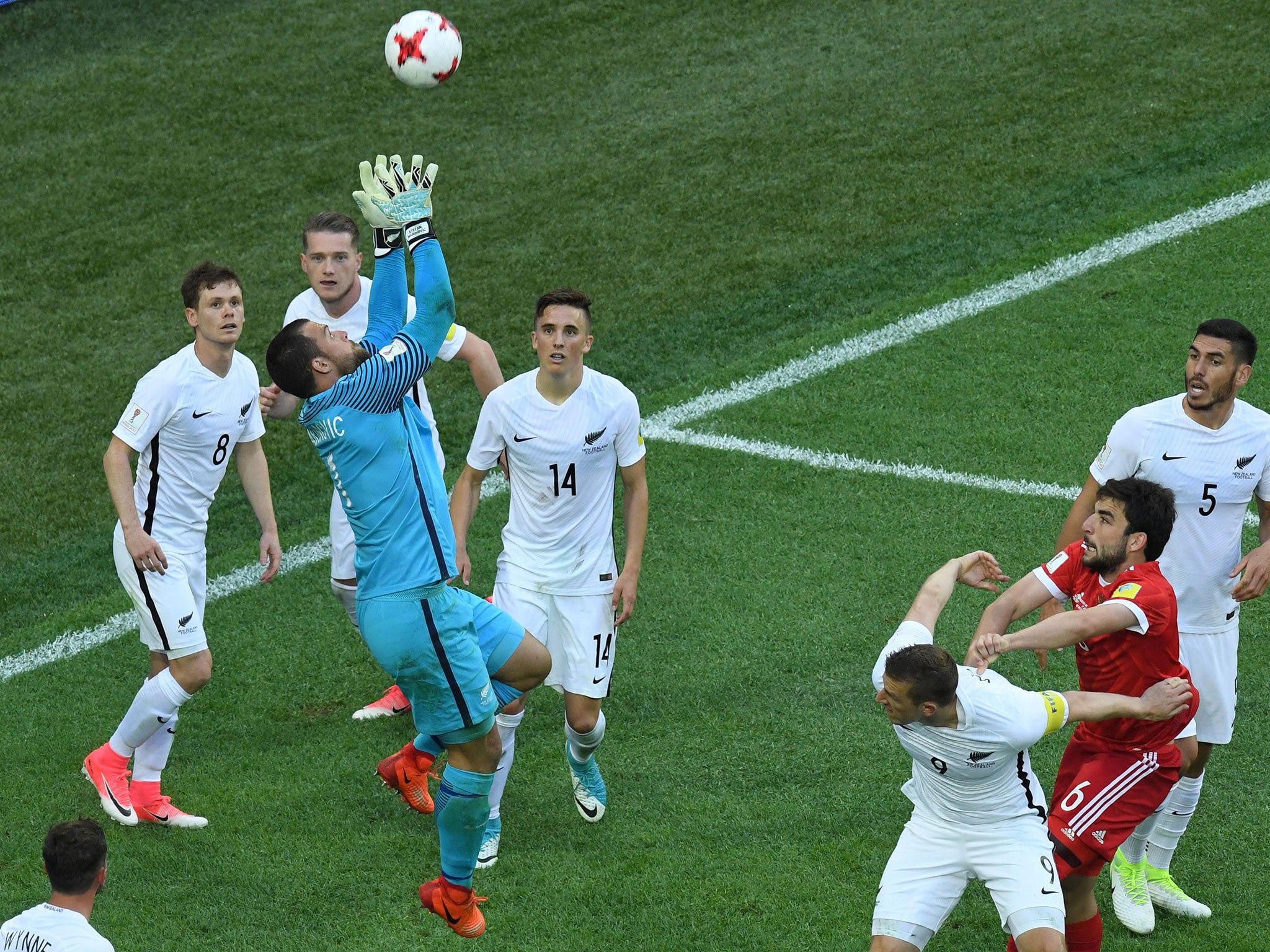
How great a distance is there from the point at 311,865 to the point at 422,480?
210 cm

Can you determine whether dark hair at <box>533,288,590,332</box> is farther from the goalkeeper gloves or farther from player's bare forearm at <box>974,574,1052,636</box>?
player's bare forearm at <box>974,574,1052,636</box>

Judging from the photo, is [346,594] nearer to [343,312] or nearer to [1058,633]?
[343,312]

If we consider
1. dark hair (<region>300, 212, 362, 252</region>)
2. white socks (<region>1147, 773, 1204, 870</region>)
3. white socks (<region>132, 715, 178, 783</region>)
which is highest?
dark hair (<region>300, 212, 362, 252</region>)

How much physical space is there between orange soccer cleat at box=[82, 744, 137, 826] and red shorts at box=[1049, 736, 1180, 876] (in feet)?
13.5

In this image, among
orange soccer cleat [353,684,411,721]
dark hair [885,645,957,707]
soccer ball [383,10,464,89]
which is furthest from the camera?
soccer ball [383,10,464,89]

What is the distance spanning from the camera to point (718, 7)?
16.0 meters

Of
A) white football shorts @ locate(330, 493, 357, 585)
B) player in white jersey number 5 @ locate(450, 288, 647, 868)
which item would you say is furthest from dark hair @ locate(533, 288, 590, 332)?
white football shorts @ locate(330, 493, 357, 585)

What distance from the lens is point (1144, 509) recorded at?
229 inches

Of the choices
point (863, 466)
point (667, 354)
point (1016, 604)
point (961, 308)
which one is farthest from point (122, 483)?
point (961, 308)

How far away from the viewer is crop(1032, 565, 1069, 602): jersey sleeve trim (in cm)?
611

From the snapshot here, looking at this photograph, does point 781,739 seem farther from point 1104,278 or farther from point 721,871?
point 1104,278

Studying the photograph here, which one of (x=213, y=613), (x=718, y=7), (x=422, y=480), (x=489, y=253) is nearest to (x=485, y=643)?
(x=422, y=480)

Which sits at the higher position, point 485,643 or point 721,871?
point 485,643

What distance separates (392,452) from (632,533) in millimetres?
1552
